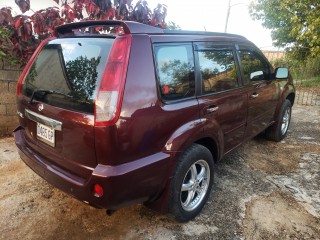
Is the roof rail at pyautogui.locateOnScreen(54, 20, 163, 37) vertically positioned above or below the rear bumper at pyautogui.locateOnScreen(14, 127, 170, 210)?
above

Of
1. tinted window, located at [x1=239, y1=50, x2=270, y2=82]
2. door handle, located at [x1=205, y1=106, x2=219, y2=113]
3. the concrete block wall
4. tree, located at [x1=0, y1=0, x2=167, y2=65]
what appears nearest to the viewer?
door handle, located at [x1=205, y1=106, x2=219, y2=113]

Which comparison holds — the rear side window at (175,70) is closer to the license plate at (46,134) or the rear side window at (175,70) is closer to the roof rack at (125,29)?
the roof rack at (125,29)

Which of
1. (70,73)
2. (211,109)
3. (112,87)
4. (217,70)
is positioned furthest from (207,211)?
(70,73)

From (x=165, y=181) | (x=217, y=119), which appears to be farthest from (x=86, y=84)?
(x=217, y=119)

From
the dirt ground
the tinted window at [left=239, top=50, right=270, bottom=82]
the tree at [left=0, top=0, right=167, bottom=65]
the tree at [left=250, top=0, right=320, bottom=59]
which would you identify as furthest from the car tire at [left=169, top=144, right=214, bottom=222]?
the tree at [left=250, top=0, right=320, bottom=59]

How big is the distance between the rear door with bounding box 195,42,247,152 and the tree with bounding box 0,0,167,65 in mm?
2022

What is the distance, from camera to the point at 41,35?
4.20m

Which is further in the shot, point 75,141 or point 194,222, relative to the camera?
point 194,222

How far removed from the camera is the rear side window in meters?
2.12

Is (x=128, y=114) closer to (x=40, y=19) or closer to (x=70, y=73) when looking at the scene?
(x=70, y=73)

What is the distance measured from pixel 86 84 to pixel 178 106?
0.73 meters

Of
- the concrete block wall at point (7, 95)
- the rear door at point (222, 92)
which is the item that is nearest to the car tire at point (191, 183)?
the rear door at point (222, 92)

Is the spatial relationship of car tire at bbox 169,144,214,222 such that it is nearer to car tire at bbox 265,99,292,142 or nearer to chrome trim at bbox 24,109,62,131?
chrome trim at bbox 24,109,62,131

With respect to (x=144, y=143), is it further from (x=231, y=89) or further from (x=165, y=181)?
(x=231, y=89)
